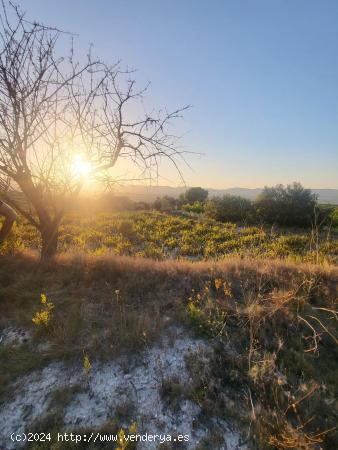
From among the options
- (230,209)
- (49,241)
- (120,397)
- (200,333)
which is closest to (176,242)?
(49,241)

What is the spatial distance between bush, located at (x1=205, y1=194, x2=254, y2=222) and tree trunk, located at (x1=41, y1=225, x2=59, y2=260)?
11930 mm

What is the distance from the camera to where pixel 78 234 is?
1050 cm

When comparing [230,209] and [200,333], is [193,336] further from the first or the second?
[230,209]

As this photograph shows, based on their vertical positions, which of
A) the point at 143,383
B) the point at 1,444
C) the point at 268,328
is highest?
the point at 268,328

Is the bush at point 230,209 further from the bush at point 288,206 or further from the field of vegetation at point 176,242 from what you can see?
the field of vegetation at point 176,242

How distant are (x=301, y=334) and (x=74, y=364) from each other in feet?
8.79

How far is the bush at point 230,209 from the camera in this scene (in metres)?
16.7

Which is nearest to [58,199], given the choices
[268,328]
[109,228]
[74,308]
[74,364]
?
[74,308]

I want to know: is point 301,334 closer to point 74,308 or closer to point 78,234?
point 74,308

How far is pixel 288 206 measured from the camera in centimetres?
1580

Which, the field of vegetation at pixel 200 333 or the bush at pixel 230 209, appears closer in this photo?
the field of vegetation at pixel 200 333

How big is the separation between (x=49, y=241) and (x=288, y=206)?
13.2 m

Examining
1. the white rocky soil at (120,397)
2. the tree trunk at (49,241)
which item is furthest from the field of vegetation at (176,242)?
the white rocky soil at (120,397)

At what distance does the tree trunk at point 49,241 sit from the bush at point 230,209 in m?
Answer: 11.9
